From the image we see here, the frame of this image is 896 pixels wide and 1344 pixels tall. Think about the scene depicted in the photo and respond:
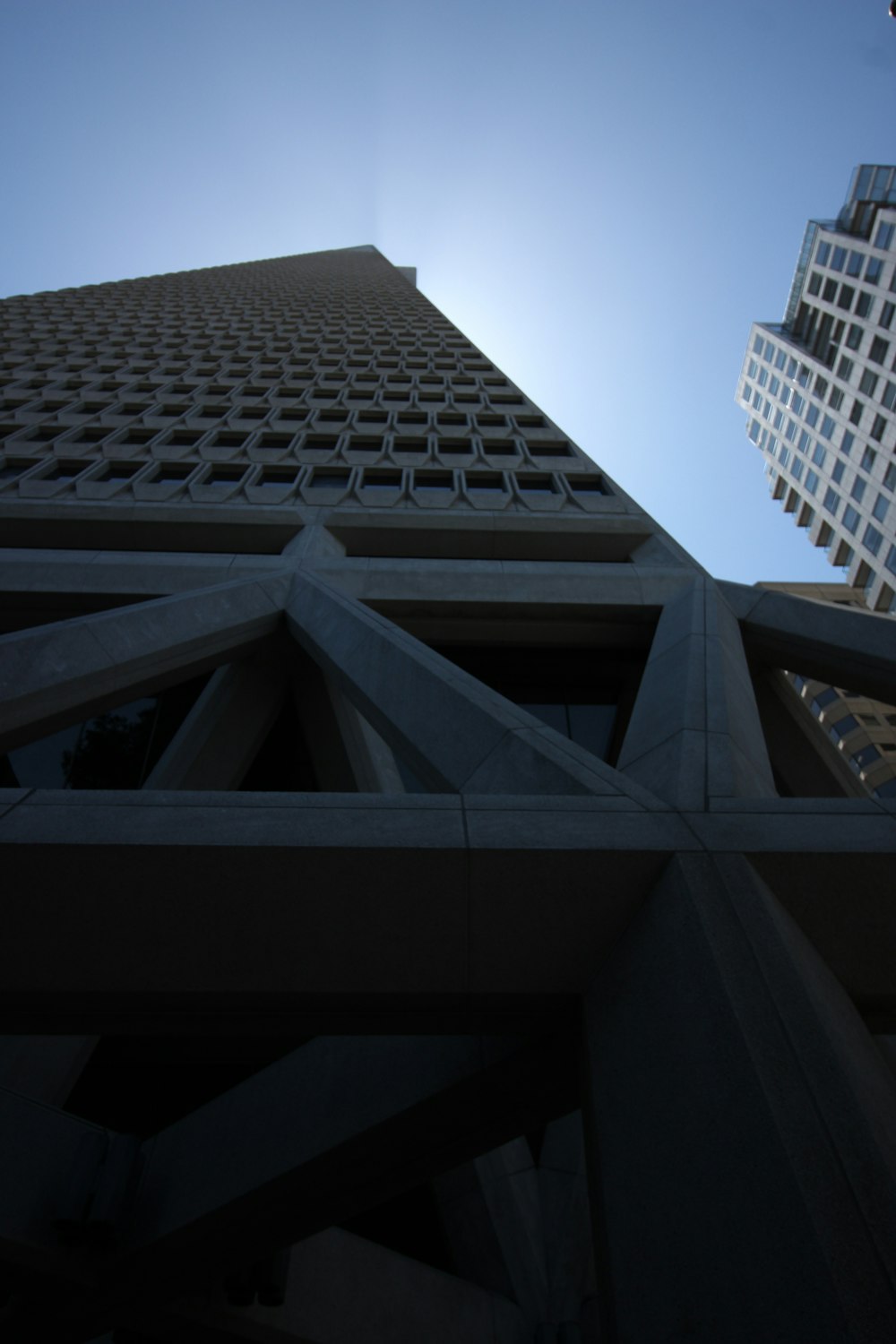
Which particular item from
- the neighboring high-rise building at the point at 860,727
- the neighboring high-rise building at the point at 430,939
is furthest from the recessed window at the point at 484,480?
the neighboring high-rise building at the point at 860,727

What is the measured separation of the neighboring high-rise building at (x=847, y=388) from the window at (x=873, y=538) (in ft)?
0.22

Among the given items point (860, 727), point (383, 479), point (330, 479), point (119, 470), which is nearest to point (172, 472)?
point (119, 470)

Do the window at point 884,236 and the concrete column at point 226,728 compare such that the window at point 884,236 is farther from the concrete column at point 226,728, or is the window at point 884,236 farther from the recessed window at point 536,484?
the concrete column at point 226,728

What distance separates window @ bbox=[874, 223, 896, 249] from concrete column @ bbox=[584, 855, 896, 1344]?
5967cm

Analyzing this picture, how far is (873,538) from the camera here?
50781 millimetres

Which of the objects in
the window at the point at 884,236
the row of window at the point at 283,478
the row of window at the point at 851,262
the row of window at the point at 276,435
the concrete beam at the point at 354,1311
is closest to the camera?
the concrete beam at the point at 354,1311

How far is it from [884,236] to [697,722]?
2306 inches

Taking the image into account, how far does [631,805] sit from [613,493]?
40.9 feet

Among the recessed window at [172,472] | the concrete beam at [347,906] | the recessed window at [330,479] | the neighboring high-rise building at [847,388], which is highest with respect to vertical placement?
the neighboring high-rise building at [847,388]

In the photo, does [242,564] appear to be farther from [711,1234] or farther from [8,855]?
[711,1234]

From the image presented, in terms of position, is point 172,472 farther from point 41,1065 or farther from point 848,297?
point 848,297

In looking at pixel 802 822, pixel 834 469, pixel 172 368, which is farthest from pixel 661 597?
pixel 834 469

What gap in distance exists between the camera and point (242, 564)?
11945mm

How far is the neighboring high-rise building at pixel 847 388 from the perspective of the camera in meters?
49.4
